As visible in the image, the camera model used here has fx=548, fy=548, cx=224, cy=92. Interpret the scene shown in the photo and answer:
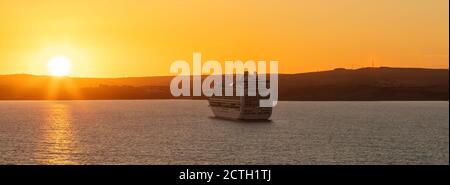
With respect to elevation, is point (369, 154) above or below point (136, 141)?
below

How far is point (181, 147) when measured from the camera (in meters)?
Result: 93.3

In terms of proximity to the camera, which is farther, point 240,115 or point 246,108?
point 240,115

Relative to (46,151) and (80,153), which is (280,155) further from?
(46,151)

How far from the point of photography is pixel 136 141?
106m

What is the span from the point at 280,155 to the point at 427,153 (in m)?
24.2

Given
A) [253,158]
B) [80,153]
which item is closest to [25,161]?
[80,153]

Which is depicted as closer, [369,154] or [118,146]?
[369,154]

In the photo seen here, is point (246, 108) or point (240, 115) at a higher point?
point (246, 108)
